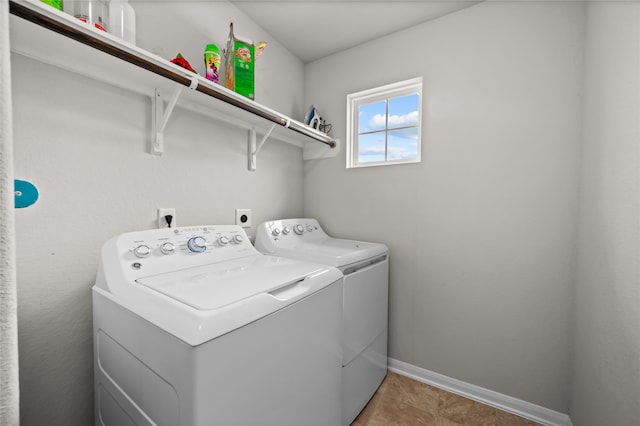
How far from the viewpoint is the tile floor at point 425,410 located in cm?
140

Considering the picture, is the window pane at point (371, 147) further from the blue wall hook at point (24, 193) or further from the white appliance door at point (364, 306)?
the blue wall hook at point (24, 193)

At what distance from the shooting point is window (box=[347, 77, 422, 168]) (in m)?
1.88

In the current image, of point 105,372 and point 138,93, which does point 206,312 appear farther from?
point 138,93

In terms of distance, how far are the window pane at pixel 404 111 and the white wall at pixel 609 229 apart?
898mm

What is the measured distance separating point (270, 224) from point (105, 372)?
1037 millimetres

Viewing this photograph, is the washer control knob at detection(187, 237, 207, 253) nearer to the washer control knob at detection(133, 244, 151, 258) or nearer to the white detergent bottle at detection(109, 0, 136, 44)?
the washer control knob at detection(133, 244, 151, 258)

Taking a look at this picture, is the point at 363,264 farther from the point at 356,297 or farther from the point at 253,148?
the point at 253,148

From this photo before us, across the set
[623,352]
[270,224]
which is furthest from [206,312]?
[623,352]

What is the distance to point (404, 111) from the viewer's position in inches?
76.0

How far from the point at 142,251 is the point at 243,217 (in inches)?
29.4

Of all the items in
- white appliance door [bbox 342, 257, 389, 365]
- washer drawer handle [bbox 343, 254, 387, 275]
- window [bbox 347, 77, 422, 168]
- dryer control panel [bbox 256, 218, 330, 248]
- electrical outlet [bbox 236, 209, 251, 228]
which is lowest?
white appliance door [bbox 342, 257, 389, 365]

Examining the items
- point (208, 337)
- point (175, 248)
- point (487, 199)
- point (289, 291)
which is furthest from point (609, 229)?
point (175, 248)

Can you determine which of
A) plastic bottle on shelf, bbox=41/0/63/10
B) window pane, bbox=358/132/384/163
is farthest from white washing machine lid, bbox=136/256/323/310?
window pane, bbox=358/132/384/163

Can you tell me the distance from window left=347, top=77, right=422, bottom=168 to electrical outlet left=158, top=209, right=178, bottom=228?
1335 mm
